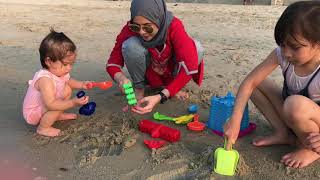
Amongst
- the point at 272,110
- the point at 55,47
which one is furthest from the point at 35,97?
the point at 272,110

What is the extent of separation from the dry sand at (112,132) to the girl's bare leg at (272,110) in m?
0.05

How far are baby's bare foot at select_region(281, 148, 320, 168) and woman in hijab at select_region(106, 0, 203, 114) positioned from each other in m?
0.93

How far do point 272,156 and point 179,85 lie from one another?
0.90 meters

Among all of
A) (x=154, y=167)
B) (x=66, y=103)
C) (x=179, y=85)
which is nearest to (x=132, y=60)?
(x=179, y=85)

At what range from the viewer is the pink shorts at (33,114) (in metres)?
2.72

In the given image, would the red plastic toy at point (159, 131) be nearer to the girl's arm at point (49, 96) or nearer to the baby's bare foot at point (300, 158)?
the girl's arm at point (49, 96)

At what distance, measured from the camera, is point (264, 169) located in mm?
2279

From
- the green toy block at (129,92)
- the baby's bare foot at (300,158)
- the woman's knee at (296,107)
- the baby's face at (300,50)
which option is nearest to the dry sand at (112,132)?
the baby's bare foot at (300,158)

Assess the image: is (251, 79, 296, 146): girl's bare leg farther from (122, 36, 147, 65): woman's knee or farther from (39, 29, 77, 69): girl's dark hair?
(39, 29, 77, 69): girl's dark hair

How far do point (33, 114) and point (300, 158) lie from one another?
1.67 meters

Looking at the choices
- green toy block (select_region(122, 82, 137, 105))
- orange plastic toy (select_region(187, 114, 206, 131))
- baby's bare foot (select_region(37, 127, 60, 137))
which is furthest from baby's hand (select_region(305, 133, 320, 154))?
baby's bare foot (select_region(37, 127, 60, 137))

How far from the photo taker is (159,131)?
2645mm

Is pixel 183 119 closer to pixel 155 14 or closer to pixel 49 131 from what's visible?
pixel 155 14

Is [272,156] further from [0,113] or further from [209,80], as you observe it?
[0,113]
